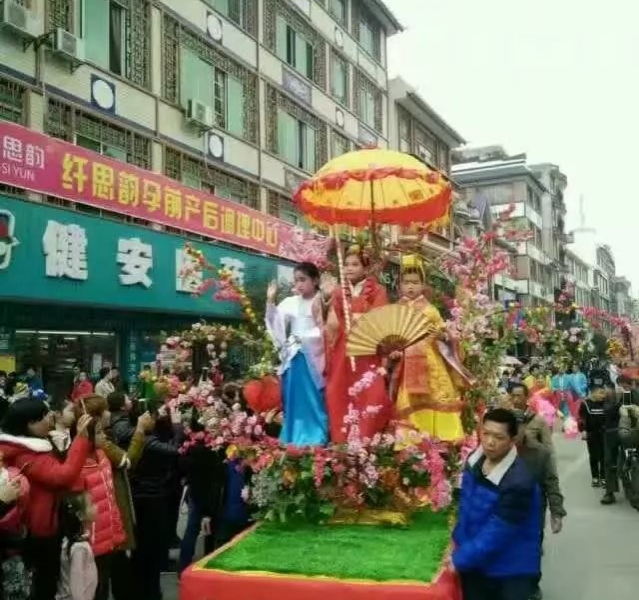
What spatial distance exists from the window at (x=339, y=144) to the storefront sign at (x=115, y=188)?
680 cm

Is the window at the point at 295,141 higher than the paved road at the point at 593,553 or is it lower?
higher

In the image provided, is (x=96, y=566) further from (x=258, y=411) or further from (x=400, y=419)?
(x=400, y=419)

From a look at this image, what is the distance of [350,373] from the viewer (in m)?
6.08

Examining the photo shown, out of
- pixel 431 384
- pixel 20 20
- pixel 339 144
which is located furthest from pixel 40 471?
pixel 339 144

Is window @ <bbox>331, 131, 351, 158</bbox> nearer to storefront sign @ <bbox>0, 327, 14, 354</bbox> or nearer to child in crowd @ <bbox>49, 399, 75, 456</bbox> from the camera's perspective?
storefront sign @ <bbox>0, 327, 14, 354</bbox>

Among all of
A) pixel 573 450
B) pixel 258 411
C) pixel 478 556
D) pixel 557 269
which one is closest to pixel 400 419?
pixel 258 411

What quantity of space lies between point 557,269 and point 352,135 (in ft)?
131

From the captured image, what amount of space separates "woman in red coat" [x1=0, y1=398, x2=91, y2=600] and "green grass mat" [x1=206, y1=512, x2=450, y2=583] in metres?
0.89

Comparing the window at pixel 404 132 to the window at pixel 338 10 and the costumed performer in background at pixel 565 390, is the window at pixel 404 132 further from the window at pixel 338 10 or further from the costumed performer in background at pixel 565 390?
the costumed performer in background at pixel 565 390

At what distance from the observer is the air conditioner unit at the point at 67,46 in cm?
1373

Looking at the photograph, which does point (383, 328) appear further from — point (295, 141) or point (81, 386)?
point (295, 141)

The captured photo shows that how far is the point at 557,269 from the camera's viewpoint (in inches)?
2458

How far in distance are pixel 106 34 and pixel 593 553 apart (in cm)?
1266

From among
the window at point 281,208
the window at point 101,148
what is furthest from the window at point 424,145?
the window at point 101,148
